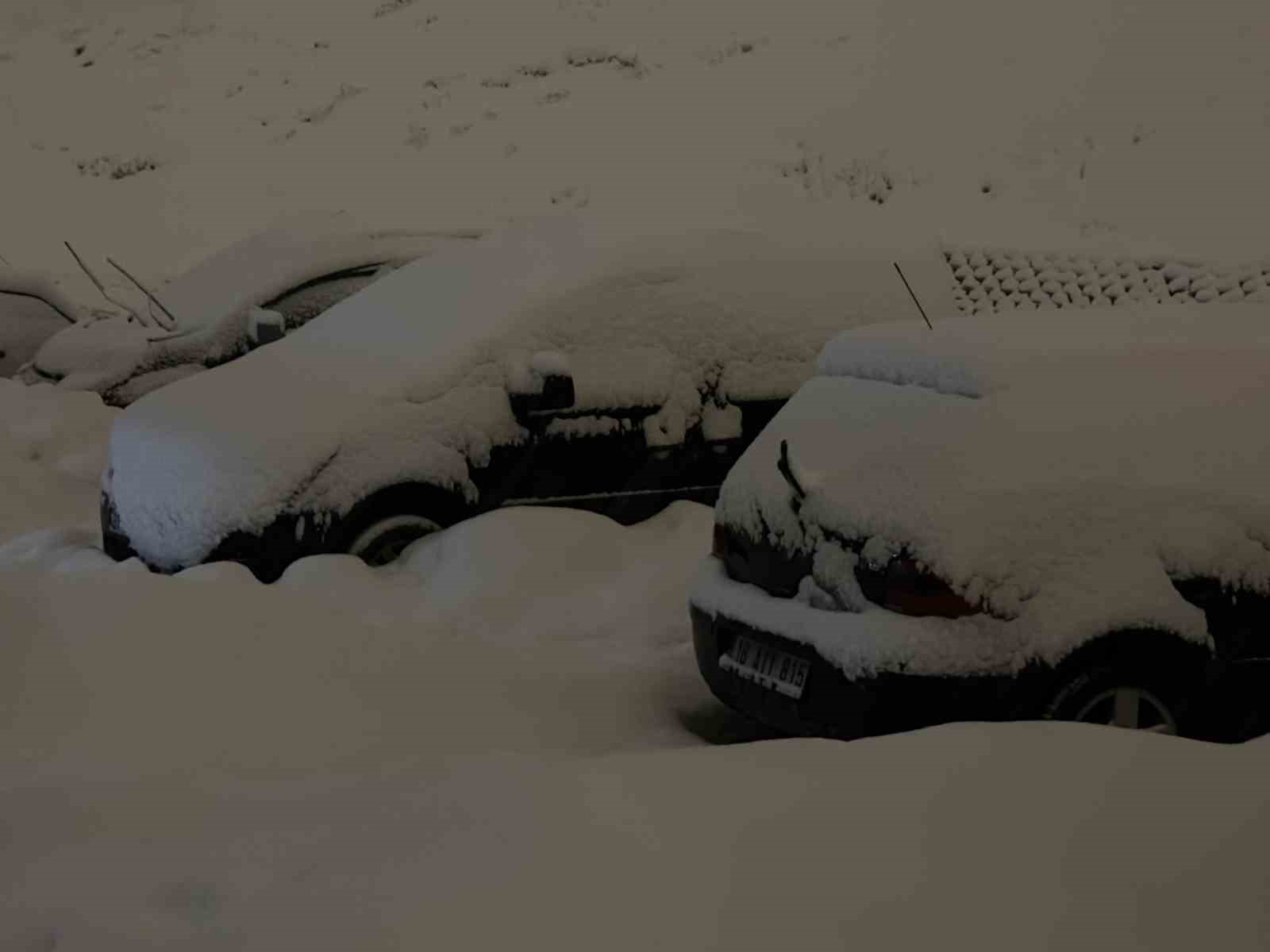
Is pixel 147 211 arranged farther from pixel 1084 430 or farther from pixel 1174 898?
pixel 1174 898

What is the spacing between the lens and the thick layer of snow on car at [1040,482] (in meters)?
3.87

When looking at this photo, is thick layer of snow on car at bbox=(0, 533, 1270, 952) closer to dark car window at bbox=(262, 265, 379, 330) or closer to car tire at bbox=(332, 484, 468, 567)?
car tire at bbox=(332, 484, 468, 567)

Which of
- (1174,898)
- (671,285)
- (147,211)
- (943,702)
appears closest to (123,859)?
(1174,898)

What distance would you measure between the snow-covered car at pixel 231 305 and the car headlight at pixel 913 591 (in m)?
6.15

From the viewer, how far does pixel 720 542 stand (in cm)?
472

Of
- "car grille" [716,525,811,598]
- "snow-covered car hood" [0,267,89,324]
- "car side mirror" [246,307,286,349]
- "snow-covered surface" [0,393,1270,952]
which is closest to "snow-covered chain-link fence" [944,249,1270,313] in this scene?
"car side mirror" [246,307,286,349]

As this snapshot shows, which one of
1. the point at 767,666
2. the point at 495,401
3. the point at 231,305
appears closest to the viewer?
the point at 767,666

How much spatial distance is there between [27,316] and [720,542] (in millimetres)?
8821

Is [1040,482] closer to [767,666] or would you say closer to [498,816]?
[767,666]

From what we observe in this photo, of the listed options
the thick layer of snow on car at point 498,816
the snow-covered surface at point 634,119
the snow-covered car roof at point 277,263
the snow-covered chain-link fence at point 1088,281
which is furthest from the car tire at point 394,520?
the snow-covered surface at point 634,119

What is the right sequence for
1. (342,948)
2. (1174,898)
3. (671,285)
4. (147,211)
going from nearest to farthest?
(342,948) → (1174,898) → (671,285) → (147,211)

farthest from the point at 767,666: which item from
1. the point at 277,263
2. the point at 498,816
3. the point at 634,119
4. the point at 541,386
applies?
the point at 634,119

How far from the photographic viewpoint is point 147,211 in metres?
23.2

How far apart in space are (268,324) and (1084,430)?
16.7 ft
